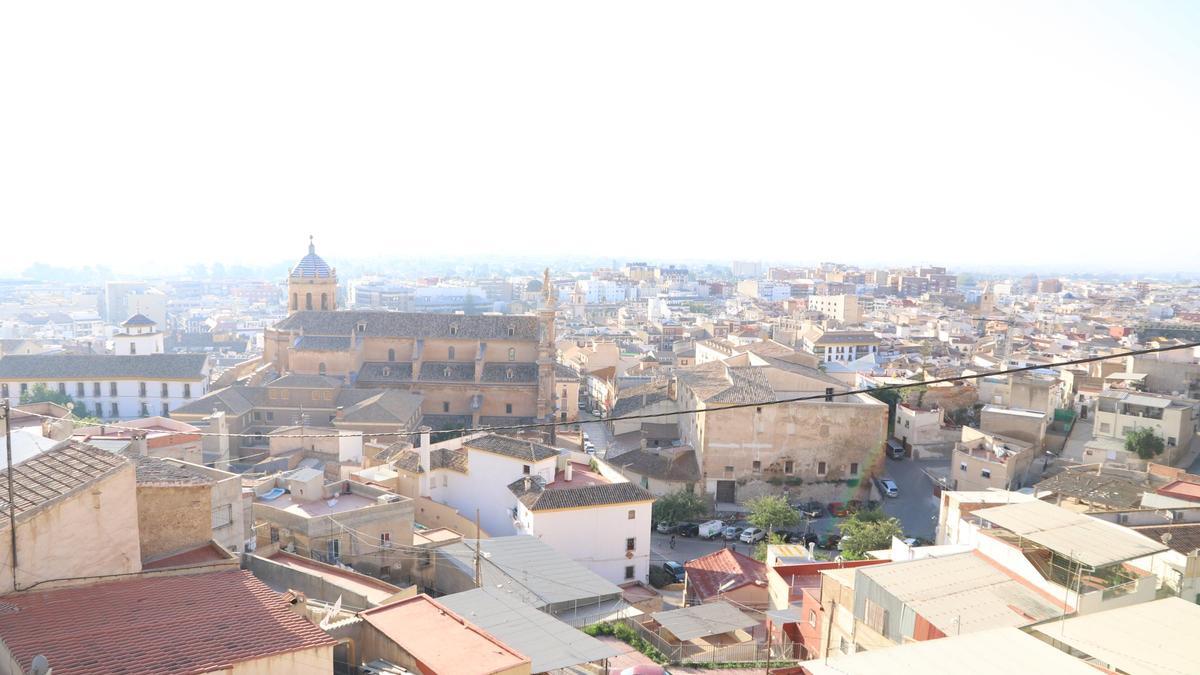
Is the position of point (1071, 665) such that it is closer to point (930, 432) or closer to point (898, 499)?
point (898, 499)

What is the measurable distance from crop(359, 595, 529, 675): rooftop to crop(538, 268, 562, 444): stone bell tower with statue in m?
23.2

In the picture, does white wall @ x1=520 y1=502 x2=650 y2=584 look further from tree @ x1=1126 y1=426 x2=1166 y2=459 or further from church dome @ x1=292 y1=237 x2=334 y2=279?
church dome @ x1=292 y1=237 x2=334 y2=279

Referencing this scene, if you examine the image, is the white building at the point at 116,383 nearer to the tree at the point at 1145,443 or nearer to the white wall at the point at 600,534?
the white wall at the point at 600,534

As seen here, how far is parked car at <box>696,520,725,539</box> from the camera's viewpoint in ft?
75.7

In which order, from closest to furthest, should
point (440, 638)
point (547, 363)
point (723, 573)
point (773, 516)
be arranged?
point (440, 638) → point (723, 573) → point (773, 516) → point (547, 363)

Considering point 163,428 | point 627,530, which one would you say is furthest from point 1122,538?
point 163,428

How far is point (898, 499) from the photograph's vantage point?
25719 mm

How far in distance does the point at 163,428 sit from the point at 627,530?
13.1 metres

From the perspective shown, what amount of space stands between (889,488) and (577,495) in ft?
39.1

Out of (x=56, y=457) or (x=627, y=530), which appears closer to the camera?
(x=56, y=457)

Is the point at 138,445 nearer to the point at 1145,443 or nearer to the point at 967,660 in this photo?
the point at 967,660

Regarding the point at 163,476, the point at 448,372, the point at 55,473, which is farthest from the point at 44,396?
the point at 55,473

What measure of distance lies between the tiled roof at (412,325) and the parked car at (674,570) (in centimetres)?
1612

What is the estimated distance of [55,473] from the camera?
8.25 metres
